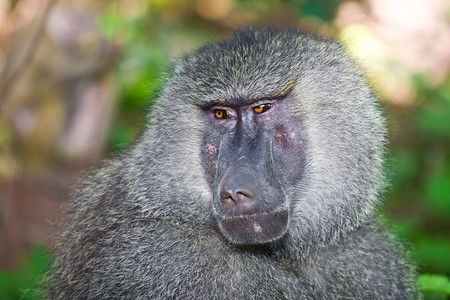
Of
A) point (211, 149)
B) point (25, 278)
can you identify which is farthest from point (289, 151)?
point (25, 278)

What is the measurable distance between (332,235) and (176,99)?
1.24 meters

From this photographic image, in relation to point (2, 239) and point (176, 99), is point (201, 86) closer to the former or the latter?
point (176, 99)

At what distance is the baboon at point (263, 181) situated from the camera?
11.9 feet

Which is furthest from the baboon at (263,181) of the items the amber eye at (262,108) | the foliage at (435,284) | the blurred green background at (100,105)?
the blurred green background at (100,105)

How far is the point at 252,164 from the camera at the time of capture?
3514 millimetres

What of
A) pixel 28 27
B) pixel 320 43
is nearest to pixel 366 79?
pixel 320 43

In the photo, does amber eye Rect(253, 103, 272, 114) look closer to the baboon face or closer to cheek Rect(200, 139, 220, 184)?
the baboon face

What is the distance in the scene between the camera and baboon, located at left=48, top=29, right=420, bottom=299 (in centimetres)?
363

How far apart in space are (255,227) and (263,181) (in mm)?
248

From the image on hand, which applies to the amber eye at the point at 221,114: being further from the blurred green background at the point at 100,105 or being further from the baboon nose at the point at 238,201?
the blurred green background at the point at 100,105

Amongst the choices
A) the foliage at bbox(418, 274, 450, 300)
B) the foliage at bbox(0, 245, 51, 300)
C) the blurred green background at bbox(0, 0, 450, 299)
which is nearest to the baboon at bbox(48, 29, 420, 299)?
the foliage at bbox(418, 274, 450, 300)

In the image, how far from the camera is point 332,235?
390cm

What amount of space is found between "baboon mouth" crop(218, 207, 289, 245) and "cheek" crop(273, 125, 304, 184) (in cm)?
28

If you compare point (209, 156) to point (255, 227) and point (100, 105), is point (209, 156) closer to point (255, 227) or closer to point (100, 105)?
point (255, 227)
